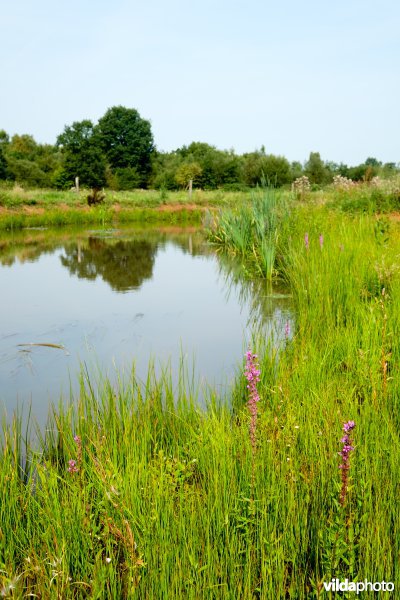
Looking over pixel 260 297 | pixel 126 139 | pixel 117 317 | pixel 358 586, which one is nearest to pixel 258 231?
pixel 260 297

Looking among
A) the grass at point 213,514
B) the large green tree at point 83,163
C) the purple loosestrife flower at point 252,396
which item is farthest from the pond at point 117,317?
the large green tree at point 83,163

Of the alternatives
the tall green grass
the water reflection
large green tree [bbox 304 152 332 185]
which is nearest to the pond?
the water reflection

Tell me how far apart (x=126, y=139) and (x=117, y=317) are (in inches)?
1715

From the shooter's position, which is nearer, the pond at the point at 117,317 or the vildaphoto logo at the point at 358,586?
the vildaphoto logo at the point at 358,586

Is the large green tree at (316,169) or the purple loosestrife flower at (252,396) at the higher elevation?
the large green tree at (316,169)

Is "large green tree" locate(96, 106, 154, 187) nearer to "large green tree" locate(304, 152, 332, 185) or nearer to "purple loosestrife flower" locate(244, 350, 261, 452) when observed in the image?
"large green tree" locate(304, 152, 332, 185)

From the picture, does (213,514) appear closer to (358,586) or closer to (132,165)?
(358,586)

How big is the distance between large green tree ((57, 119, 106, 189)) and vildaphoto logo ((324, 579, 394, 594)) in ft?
122

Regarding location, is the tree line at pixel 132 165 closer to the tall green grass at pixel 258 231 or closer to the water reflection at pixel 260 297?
the tall green grass at pixel 258 231

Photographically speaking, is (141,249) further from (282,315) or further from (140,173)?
(140,173)

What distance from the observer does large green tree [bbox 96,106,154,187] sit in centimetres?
4569

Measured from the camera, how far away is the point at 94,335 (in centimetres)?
502

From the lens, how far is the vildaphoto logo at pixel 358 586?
1437 mm

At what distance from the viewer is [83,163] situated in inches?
1460
